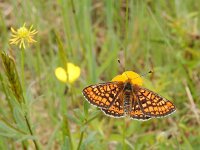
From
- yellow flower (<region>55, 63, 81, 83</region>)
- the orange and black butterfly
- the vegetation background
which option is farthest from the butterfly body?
yellow flower (<region>55, 63, 81, 83</region>)

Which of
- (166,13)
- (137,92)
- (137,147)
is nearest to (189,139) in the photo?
(137,147)

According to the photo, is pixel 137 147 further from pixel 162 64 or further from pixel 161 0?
pixel 161 0

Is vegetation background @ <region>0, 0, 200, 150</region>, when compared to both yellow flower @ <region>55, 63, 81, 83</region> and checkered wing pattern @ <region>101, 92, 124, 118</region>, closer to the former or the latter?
yellow flower @ <region>55, 63, 81, 83</region>

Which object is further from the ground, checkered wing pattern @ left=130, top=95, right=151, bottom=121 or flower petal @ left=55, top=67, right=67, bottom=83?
flower petal @ left=55, top=67, right=67, bottom=83

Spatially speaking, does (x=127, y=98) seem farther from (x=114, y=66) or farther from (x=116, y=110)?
(x=114, y=66)

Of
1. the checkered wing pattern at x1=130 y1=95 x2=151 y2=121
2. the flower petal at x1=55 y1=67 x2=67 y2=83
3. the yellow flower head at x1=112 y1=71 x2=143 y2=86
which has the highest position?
the flower petal at x1=55 y1=67 x2=67 y2=83

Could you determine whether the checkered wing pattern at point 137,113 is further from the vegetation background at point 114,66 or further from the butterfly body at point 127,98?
the vegetation background at point 114,66
